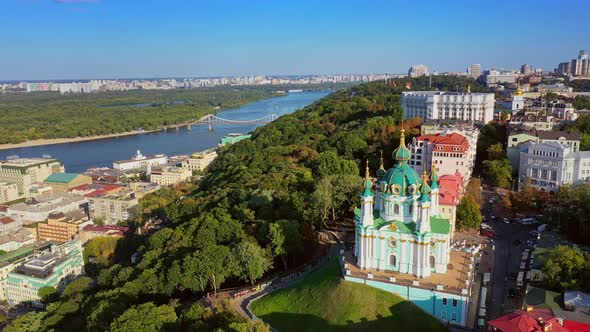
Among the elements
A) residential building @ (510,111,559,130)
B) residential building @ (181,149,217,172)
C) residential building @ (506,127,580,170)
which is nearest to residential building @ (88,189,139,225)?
residential building @ (181,149,217,172)

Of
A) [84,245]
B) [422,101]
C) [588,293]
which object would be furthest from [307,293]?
[422,101]

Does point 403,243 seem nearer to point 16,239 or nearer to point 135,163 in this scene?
point 16,239

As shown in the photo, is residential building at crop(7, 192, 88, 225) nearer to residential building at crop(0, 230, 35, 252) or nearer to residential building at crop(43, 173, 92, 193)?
residential building at crop(0, 230, 35, 252)

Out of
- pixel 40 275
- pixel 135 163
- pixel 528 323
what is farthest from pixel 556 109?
pixel 135 163

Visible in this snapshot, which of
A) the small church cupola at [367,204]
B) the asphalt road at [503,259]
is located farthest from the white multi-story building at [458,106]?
the small church cupola at [367,204]

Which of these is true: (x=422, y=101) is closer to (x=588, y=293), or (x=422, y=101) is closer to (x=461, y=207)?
(x=461, y=207)

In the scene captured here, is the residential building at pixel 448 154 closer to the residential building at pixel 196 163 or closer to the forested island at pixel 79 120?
the residential building at pixel 196 163
